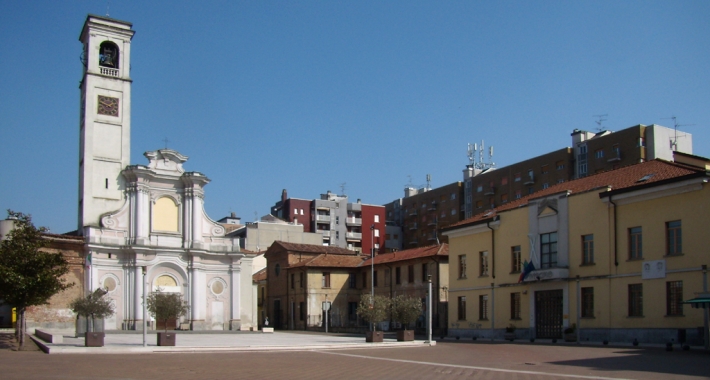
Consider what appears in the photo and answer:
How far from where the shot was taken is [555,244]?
1553 inches

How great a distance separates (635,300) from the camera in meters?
34.3

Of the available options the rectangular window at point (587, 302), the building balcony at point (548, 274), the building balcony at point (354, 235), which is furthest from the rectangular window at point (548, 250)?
the building balcony at point (354, 235)

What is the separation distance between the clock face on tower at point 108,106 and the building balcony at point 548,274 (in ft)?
123

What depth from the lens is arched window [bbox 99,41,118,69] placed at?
61469 mm

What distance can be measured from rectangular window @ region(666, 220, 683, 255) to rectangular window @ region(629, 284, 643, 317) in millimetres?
2432

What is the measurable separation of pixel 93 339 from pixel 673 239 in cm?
2546

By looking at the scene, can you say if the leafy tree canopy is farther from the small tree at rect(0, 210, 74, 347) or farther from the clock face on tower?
the clock face on tower

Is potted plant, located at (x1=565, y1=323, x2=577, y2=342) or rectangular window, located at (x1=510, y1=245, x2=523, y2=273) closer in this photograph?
potted plant, located at (x1=565, y1=323, x2=577, y2=342)

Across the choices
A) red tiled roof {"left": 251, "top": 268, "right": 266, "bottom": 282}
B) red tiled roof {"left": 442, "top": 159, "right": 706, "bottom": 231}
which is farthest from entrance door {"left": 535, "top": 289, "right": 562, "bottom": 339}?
red tiled roof {"left": 251, "top": 268, "right": 266, "bottom": 282}

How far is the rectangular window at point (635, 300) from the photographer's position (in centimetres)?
3397

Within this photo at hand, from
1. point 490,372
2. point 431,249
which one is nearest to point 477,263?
point 431,249

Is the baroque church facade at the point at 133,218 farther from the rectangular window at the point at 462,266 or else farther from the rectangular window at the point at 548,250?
the rectangular window at the point at 548,250

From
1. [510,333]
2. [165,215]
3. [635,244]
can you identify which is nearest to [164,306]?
[510,333]

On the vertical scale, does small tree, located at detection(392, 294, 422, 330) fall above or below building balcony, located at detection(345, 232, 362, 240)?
below
